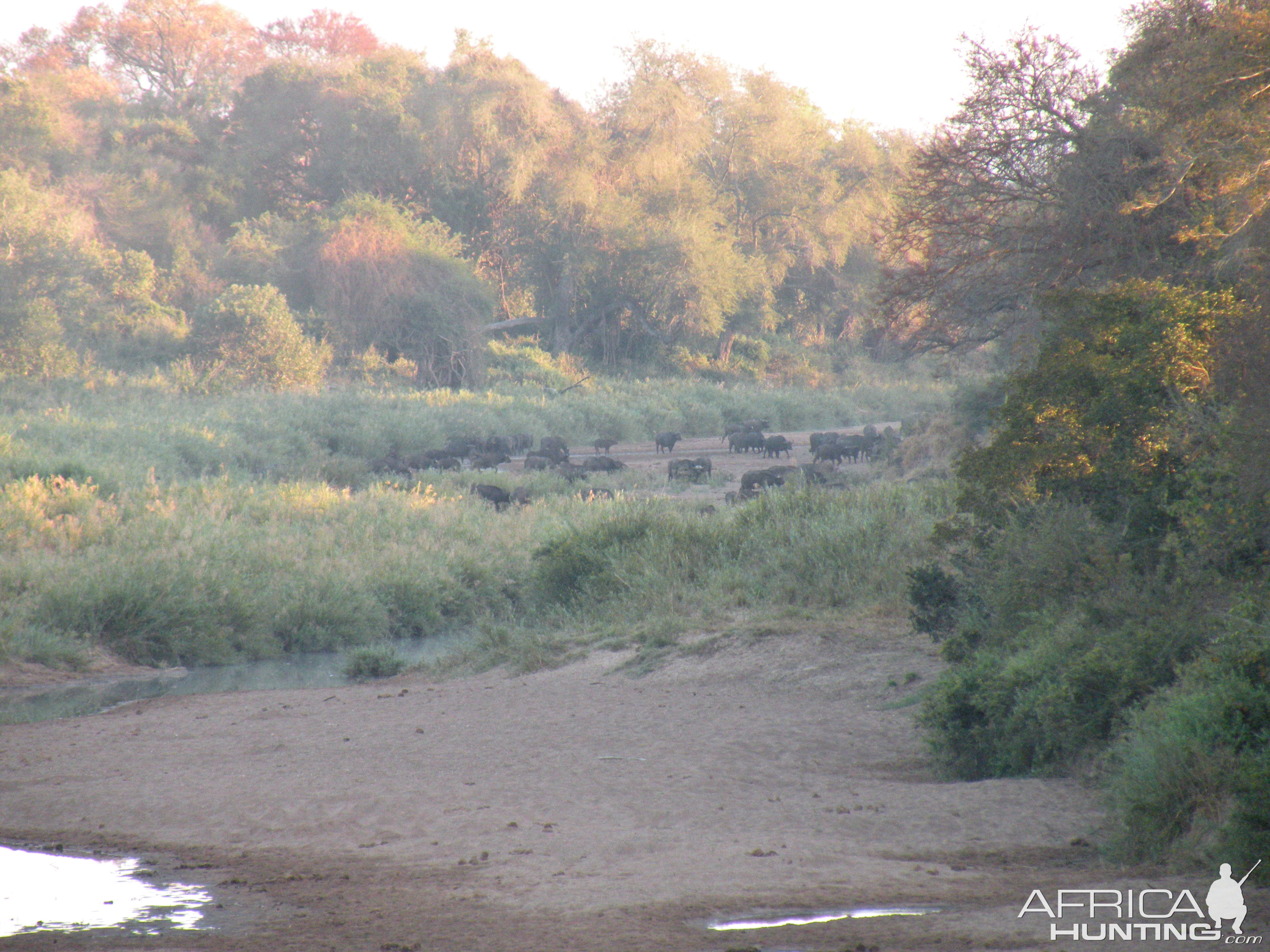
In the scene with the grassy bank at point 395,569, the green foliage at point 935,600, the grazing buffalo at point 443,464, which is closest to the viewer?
the green foliage at point 935,600

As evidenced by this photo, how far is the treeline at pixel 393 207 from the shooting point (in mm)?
38812

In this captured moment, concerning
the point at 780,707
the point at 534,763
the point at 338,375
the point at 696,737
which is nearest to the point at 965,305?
the point at 780,707

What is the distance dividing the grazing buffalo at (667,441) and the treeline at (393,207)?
37.5ft

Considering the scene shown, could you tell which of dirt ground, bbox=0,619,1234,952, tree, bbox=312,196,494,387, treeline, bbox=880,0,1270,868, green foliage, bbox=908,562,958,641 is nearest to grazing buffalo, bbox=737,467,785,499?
treeline, bbox=880,0,1270,868

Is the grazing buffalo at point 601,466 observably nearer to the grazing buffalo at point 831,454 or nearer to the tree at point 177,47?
the grazing buffalo at point 831,454

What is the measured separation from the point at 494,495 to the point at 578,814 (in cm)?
1712

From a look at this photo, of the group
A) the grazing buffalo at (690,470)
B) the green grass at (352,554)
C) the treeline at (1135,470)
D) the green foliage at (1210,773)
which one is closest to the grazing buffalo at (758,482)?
the green grass at (352,554)

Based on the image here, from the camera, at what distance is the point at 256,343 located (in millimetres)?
37656

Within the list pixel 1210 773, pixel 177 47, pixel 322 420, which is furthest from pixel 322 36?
pixel 1210 773

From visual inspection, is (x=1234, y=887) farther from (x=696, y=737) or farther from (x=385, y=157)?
(x=385, y=157)

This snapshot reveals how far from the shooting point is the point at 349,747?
338 inches

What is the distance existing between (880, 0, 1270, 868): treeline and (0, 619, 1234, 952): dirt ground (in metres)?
0.49

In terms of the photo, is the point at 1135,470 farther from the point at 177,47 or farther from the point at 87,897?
the point at 177,47

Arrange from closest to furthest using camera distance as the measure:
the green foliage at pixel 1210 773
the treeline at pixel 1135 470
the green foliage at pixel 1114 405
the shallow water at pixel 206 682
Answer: the green foliage at pixel 1210 773 → the treeline at pixel 1135 470 → the green foliage at pixel 1114 405 → the shallow water at pixel 206 682
